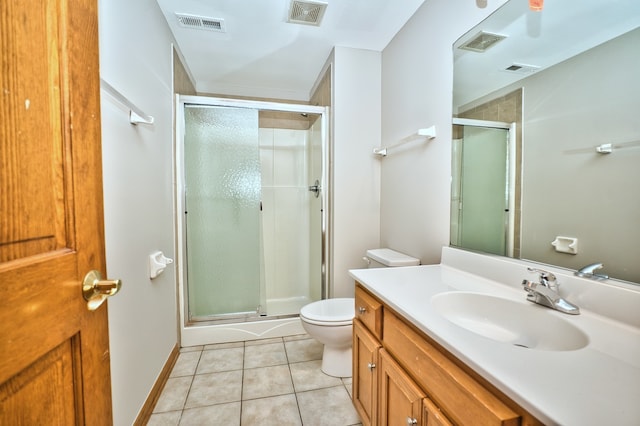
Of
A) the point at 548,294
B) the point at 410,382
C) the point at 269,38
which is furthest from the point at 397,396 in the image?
the point at 269,38

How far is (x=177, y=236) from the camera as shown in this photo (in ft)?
6.75

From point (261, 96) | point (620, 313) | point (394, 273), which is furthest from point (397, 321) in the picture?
point (261, 96)

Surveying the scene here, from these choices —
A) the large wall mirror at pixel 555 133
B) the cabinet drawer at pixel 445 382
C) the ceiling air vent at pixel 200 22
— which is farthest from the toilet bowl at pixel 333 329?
the ceiling air vent at pixel 200 22

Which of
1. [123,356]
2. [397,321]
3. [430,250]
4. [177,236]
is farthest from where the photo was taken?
[177,236]

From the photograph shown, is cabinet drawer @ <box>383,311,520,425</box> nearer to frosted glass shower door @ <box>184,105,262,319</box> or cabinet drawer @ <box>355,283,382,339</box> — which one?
cabinet drawer @ <box>355,283,382,339</box>

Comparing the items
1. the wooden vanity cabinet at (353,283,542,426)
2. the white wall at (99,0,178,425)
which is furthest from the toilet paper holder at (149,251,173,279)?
the wooden vanity cabinet at (353,283,542,426)

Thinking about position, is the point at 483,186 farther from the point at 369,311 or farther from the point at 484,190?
the point at 369,311

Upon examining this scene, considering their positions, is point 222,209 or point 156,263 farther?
point 222,209

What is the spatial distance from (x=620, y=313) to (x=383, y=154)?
1.65 meters

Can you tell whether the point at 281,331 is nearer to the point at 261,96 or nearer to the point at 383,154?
the point at 383,154

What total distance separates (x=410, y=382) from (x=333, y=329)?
0.80 m

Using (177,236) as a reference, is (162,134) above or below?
above

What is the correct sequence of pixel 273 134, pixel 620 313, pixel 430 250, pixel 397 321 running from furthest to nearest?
pixel 273 134 < pixel 430 250 < pixel 397 321 < pixel 620 313

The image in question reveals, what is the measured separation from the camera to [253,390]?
162 cm
